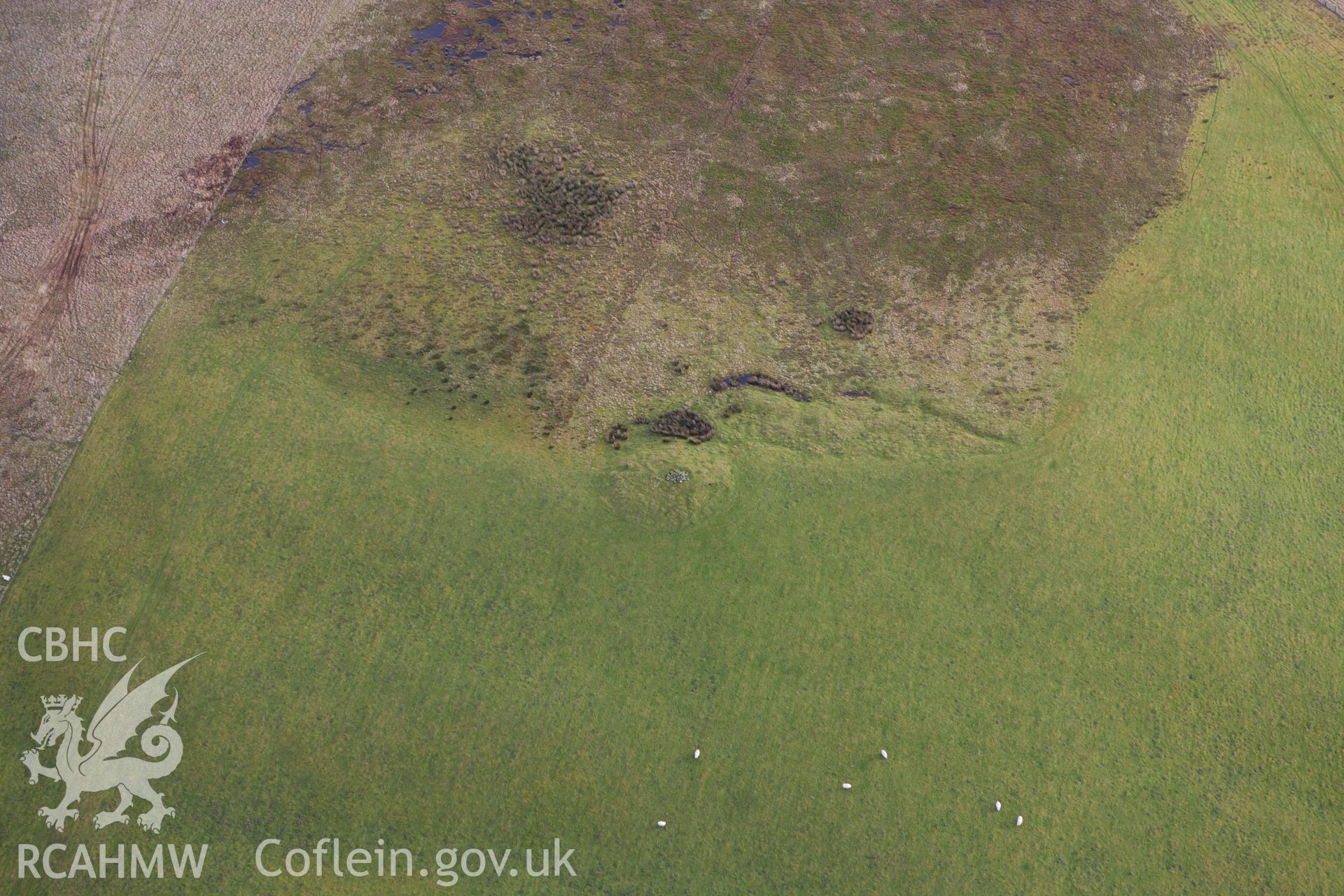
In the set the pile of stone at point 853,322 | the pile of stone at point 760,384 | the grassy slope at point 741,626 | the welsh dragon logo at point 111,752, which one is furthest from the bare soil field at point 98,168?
the pile of stone at point 853,322

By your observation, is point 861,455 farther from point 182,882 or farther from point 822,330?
point 182,882

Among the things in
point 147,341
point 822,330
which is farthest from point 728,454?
point 147,341

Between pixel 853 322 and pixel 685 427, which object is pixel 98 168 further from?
pixel 853 322

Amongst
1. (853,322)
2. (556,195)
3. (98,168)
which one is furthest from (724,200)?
(98,168)

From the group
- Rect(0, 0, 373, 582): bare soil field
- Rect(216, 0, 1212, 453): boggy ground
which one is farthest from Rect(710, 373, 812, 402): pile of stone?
Rect(0, 0, 373, 582): bare soil field

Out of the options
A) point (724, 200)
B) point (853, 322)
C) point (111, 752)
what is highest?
point (724, 200)
